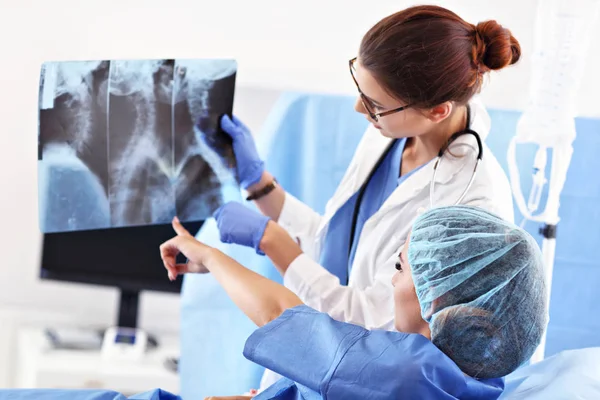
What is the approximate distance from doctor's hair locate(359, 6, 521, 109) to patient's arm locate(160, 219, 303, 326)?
1.45 ft

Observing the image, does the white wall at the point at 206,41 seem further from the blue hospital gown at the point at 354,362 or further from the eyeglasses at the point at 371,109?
the blue hospital gown at the point at 354,362

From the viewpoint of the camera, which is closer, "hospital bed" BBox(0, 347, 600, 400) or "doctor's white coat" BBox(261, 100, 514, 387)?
"hospital bed" BBox(0, 347, 600, 400)

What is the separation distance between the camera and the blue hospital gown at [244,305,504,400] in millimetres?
1164

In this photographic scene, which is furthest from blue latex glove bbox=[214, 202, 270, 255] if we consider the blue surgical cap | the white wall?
the white wall

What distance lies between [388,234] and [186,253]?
42 cm

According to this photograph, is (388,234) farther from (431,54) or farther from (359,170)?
(431,54)

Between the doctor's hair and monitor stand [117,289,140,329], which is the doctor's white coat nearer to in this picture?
the doctor's hair

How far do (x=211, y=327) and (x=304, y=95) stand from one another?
72 cm

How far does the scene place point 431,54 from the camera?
4.99 feet

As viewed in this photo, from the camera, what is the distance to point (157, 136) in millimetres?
1785

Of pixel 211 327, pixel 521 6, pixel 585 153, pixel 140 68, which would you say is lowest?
pixel 211 327

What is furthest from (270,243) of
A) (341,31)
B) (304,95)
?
(341,31)

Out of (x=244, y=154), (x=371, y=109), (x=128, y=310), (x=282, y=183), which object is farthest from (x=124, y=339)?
(x=371, y=109)

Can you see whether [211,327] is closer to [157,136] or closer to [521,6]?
Result: [157,136]
